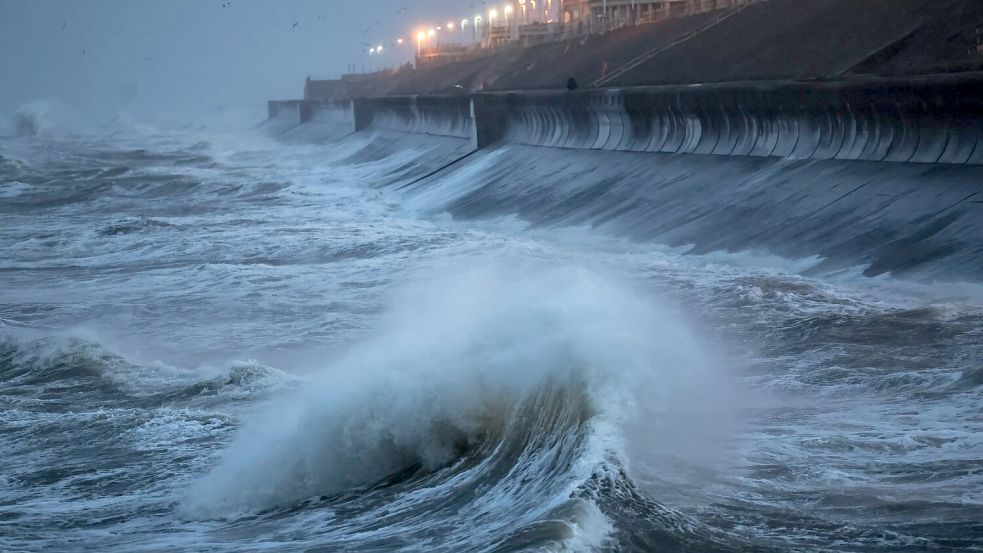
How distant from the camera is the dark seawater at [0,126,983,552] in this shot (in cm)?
645

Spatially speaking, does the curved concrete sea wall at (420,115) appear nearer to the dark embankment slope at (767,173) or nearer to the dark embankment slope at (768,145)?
the dark embankment slope at (768,145)

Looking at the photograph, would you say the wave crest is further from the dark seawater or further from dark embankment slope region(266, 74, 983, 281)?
dark embankment slope region(266, 74, 983, 281)

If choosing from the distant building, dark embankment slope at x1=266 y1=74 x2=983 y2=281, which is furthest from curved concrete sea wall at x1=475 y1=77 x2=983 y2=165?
the distant building

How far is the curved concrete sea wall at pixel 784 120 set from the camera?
639 inches

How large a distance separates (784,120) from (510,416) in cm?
1363

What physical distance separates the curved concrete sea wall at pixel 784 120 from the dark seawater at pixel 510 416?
3064mm

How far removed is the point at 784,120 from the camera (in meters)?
20.6

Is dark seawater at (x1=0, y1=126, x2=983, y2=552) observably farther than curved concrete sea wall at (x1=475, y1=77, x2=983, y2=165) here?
No

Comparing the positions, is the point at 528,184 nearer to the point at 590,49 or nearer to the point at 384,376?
the point at 384,376

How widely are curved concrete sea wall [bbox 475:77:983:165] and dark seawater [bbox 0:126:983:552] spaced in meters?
3.06

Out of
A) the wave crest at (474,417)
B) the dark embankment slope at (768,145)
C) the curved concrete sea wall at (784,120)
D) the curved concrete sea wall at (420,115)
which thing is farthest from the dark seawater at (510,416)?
the curved concrete sea wall at (420,115)

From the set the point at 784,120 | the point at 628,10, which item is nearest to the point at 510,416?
the point at 784,120

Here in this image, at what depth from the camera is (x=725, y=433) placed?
8.10 m

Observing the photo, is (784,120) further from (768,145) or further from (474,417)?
(474,417)
